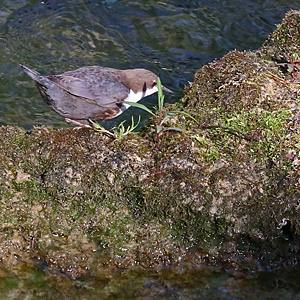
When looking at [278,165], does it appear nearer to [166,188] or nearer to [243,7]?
[166,188]

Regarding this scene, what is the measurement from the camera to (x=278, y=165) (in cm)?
307

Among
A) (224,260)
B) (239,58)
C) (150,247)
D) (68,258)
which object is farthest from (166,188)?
(239,58)

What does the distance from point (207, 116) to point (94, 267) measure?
1.47 meters

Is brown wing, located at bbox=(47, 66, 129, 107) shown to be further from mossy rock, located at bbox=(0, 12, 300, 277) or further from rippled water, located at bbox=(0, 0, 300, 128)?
rippled water, located at bbox=(0, 0, 300, 128)

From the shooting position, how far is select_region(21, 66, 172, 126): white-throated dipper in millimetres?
4090

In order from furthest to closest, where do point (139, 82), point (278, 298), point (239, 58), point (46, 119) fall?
point (46, 119) → point (139, 82) → point (239, 58) → point (278, 298)

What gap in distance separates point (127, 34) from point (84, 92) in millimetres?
3497

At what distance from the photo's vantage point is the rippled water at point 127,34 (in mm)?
6605

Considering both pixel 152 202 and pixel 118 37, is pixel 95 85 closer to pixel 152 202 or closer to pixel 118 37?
pixel 152 202

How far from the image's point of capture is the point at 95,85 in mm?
4191

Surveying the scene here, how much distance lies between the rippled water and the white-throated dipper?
1607 millimetres

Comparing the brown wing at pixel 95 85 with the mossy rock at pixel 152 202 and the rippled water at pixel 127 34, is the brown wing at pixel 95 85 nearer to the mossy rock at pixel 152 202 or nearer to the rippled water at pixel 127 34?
the mossy rock at pixel 152 202

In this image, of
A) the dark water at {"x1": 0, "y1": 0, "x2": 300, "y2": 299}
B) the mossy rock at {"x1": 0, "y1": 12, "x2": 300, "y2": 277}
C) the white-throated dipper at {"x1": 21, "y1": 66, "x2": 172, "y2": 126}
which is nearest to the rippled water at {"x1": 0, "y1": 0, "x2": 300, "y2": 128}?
the dark water at {"x1": 0, "y1": 0, "x2": 300, "y2": 299}

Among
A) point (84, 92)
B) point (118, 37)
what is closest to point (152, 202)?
point (84, 92)
